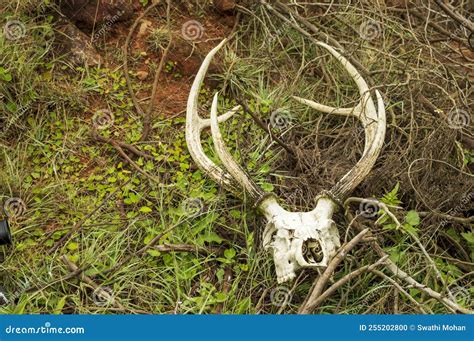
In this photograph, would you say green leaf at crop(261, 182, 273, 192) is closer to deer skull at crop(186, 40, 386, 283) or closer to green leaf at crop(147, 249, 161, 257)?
deer skull at crop(186, 40, 386, 283)

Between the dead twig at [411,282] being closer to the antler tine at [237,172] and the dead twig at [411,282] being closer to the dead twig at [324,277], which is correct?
the dead twig at [324,277]

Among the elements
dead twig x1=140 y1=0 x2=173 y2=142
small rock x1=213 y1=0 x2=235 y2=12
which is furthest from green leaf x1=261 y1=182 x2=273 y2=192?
small rock x1=213 y1=0 x2=235 y2=12

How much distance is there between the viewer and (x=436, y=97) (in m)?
4.62

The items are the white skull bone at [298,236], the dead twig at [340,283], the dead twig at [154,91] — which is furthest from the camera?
the dead twig at [154,91]

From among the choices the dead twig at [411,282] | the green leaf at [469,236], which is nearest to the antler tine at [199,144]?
the dead twig at [411,282]

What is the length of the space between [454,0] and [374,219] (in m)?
1.99

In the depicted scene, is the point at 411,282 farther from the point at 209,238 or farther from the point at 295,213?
the point at 209,238

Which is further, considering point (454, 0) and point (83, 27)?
point (454, 0)

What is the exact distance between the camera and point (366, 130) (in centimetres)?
411

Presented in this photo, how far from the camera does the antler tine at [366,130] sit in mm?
3945

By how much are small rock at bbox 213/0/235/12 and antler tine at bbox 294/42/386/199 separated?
930 mm

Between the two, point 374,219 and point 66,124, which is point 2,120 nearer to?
point 66,124

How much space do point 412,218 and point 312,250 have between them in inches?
22.6

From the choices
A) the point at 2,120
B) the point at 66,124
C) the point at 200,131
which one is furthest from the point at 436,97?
the point at 2,120
